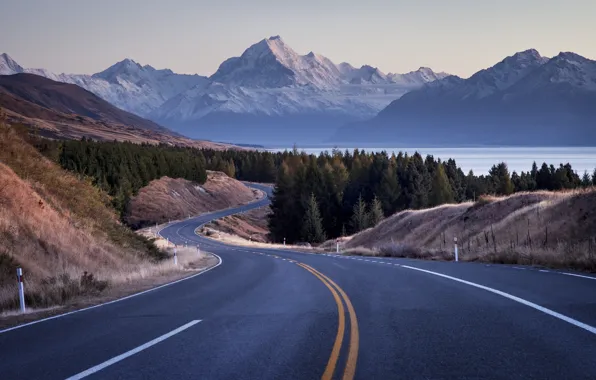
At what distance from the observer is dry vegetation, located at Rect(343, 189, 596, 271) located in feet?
74.8

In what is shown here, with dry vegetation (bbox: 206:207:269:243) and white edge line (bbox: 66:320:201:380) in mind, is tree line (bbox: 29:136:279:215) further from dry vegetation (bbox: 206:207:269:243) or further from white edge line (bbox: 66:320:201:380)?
white edge line (bbox: 66:320:201:380)

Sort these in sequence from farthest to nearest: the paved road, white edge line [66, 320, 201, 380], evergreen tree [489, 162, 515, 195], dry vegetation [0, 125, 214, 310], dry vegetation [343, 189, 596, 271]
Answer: evergreen tree [489, 162, 515, 195] < dry vegetation [343, 189, 596, 271] < dry vegetation [0, 125, 214, 310] < white edge line [66, 320, 201, 380] < the paved road

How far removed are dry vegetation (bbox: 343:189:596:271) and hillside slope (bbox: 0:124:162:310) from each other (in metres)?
13.5

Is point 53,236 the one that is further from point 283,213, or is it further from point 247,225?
point 247,225

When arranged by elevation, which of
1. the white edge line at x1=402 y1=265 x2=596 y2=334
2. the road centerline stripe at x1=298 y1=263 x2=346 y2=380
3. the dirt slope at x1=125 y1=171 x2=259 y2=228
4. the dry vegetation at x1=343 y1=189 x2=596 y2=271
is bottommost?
the road centerline stripe at x1=298 y1=263 x2=346 y2=380

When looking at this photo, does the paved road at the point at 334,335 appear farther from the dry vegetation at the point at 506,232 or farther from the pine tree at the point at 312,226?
the pine tree at the point at 312,226

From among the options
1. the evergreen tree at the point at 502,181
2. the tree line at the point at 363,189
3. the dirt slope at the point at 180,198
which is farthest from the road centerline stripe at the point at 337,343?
the evergreen tree at the point at 502,181

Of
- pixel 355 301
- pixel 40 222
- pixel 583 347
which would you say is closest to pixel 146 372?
pixel 583 347

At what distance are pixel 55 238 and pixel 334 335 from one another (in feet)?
53.8

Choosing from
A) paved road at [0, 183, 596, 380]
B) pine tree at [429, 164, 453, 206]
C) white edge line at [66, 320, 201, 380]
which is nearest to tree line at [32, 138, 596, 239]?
pine tree at [429, 164, 453, 206]

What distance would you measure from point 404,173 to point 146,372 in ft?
348

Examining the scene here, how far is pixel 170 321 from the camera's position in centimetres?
1227

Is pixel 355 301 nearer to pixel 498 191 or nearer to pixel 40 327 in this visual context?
pixel 40 327

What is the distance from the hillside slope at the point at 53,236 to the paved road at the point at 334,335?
2883mm
